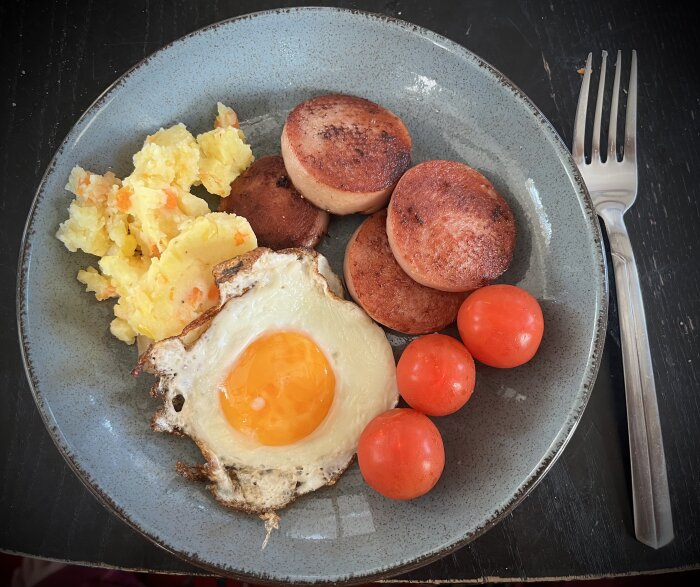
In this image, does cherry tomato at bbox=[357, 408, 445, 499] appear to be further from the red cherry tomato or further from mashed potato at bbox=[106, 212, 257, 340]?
mashed potato at bbox=[106, 212, 257, 340]

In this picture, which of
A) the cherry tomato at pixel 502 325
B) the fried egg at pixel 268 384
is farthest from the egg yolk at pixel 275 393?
the cherry tomato at pixel 502 325

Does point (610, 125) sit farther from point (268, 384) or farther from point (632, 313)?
point (268, 384)

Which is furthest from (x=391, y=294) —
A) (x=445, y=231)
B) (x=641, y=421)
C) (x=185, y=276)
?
(x=641, y=421)

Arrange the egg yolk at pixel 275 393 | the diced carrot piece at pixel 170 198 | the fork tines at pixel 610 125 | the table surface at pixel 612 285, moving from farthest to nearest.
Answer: the fork tines at pixel 610 125, the table surface at pixel 612 285, the diced carrot piece at pixel 170 198, the egg yolk at pixel 275 393

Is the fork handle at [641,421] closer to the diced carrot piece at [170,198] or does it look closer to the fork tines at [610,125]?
the fork tines at [610,125]

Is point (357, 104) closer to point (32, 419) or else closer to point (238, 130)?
point (238, 130)

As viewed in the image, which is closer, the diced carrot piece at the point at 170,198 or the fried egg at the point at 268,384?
the fried egg at the point at 268,384

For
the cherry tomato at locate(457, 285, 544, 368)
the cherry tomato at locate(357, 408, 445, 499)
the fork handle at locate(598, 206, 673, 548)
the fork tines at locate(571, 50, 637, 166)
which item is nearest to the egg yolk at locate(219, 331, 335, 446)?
the cherry tomato at locate(357, 408, 445, 499)
